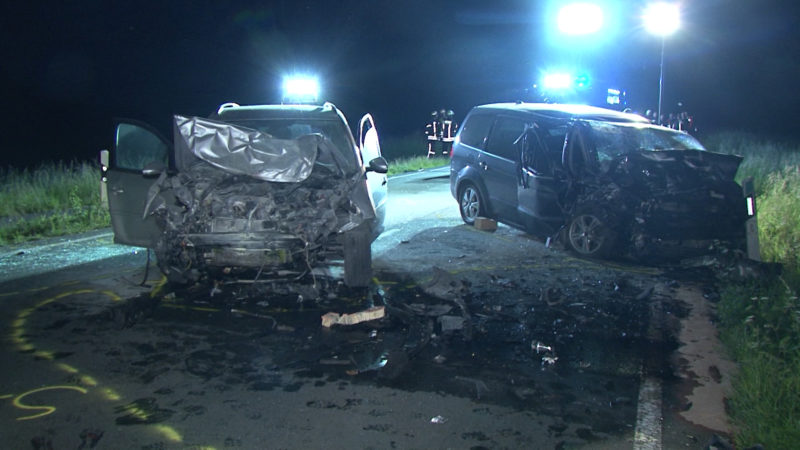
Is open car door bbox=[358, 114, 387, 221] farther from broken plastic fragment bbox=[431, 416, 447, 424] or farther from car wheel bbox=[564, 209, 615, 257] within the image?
broken plastic fragment bbox=[431, 416, 447, 424]

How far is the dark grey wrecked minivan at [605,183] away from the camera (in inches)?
325

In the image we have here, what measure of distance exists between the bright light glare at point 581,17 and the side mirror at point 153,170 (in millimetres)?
25814

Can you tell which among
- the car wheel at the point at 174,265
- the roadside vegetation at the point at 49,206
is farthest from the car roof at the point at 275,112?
the roadside vegetation at the point at 49,206

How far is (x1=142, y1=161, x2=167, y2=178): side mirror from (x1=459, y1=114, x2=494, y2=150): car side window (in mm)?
5292

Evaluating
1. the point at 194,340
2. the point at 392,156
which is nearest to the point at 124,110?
the point at 392,156

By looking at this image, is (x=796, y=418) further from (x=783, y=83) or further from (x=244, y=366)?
(x=783, y=83)

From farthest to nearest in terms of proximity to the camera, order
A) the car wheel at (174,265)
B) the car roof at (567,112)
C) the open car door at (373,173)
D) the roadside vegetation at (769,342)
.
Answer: the car roof at (567,112)
the open car door at (373,173)
the car wheel at (174,265)
the roadside vegetation at (769,342)

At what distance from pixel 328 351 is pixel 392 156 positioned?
23.6m

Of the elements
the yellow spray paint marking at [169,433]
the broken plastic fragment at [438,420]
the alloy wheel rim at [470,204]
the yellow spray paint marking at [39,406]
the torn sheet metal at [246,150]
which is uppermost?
the torn sheet metal at [246,150]

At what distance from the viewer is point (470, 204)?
1102 cm

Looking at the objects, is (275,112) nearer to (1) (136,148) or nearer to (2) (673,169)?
(1) (136,148)

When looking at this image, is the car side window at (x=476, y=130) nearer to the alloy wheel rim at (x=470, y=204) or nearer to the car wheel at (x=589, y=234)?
the alloy wheel rim at (x=470, y=204)

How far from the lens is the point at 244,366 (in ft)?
16.6

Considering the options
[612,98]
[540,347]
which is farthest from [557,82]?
[540,347]
